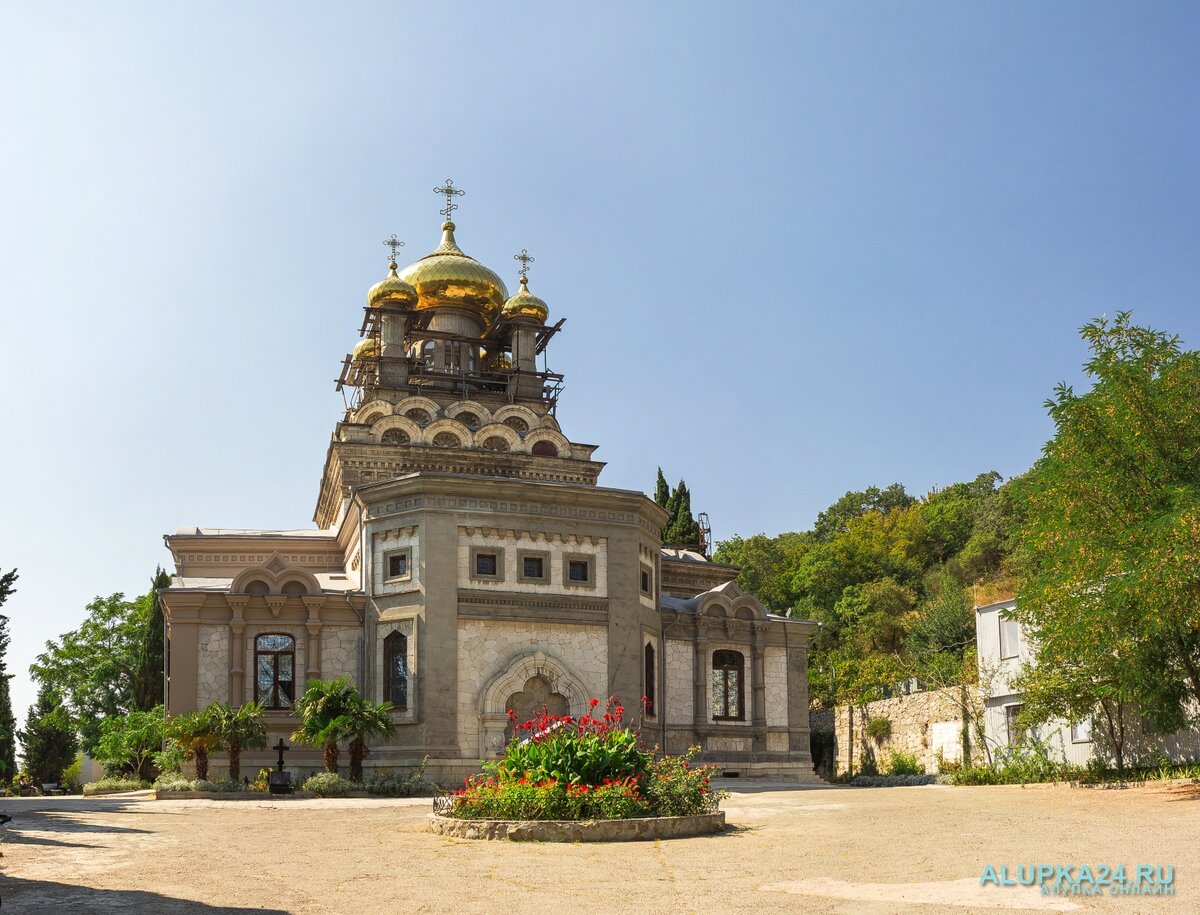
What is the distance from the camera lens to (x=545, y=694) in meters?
31.2

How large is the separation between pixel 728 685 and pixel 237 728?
46.9ft

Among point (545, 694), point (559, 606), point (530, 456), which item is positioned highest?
point (530, 456)

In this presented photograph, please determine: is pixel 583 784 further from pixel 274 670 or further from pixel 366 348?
pixel 366 348

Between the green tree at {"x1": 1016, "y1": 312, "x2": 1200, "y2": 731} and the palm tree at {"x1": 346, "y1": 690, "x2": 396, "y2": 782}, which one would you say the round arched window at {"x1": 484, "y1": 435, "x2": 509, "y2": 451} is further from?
the green tree at {"x1": 1016, "y1": 312, "x2": 1200, "y2": 731}

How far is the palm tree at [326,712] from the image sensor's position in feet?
86.2

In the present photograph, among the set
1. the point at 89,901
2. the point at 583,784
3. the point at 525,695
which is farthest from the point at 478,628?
the point at 89,901

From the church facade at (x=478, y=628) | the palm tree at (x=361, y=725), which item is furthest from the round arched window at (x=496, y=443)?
the palm tree at (x=361, y=725)

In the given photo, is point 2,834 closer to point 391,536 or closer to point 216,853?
point 216,853

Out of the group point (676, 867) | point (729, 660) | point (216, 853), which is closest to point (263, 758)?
point (729, 660)

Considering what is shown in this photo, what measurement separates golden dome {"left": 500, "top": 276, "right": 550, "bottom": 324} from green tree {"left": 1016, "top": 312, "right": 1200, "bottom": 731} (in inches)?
1027

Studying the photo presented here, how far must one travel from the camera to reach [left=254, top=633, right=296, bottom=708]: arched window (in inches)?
1222

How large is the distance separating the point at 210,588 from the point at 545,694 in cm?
877

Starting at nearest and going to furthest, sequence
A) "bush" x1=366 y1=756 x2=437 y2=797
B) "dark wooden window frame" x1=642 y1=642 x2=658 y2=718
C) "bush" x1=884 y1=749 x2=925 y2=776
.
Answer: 1. "bush" x1=366 y1=756 x2=437 y2=797
2. "dark wooden window frame" x1=642 y1=642 x2=658 y2=718
3. "bush" x1=884 y1=749 x2=925 y2=776

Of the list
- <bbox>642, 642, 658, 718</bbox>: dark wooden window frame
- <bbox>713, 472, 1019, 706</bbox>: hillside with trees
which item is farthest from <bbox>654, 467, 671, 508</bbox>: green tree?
<bbox>642, 642, 658, 718</bbox>: dark wooden window frame
